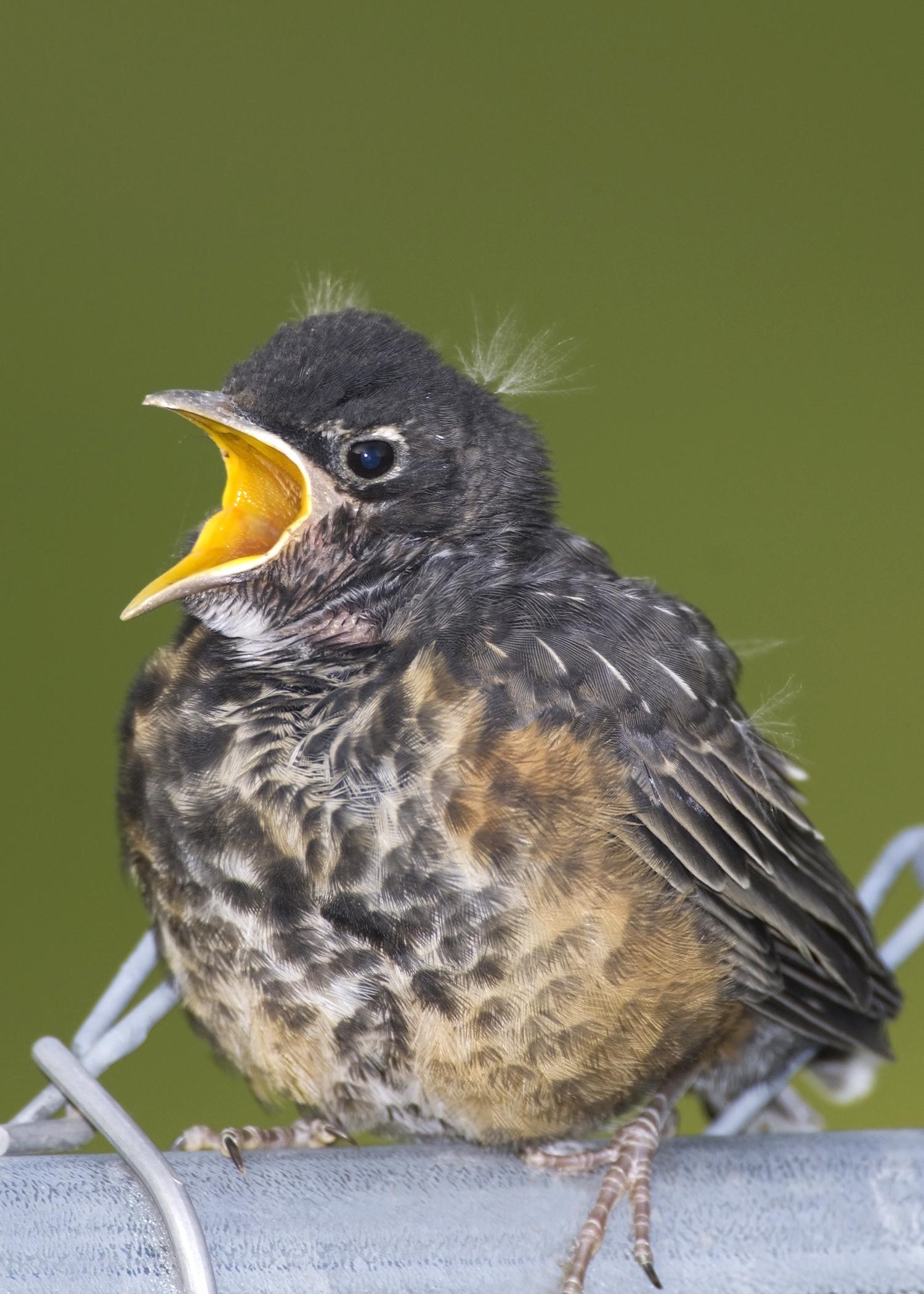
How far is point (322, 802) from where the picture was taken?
1.50 metres

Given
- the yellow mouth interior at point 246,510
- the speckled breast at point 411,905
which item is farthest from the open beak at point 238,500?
the speckled breast at point 411,905

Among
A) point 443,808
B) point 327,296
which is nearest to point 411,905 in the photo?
point 443,808

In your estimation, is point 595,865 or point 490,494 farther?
point 490,494

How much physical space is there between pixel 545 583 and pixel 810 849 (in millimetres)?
494

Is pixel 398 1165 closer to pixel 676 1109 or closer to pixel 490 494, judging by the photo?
pixel 676 1109

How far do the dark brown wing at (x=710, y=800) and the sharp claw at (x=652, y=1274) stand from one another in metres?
0.49

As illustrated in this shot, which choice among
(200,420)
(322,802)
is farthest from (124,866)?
(200,420)

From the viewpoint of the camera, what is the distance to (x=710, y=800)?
1.69 meters

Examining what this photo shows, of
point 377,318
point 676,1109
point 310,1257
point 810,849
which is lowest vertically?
point 676,1109

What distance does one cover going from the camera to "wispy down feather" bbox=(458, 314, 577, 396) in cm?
204

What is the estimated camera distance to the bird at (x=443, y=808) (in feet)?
4.87

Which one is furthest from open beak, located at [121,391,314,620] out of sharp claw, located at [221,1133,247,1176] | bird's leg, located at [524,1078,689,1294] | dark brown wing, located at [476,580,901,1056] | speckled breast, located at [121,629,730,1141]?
bird's leg, located at [524,1078,689,1294]

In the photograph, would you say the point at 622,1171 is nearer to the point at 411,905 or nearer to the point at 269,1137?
the point at 411,905

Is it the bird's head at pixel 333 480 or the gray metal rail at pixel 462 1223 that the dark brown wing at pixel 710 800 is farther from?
the gray metal rail at pixel 462 1223
